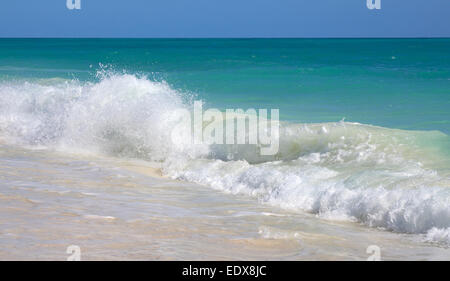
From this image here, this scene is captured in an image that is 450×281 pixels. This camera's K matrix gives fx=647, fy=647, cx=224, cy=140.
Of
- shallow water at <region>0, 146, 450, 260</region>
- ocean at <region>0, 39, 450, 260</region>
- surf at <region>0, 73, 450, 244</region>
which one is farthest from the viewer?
surf at <region>0, 73, 450, 244</region>

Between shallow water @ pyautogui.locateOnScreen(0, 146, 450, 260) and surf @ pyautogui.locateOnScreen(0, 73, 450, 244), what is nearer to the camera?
shallow water @ pyautogui.locateOnScreen(0, 146, 450, 260)

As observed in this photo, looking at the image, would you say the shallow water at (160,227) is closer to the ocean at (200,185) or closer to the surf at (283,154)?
the ocean at (200,185)

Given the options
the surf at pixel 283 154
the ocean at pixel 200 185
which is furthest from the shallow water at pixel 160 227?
the surf at pixel 283 154

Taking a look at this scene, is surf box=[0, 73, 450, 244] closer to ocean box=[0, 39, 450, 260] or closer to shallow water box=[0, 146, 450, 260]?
ocean box=[0, 39, 450, 260]

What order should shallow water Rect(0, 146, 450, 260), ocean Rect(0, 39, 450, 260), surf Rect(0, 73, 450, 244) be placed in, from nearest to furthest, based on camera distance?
shallow water Rect(0, 146, 450, 260) < ocean Rect(0, 39, 450, 260) < surf Rect(0, 73, 450, 244)

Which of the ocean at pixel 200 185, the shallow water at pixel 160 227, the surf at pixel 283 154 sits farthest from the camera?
the surf at pixel 283 154

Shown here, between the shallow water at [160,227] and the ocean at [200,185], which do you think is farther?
the ocean at [200,185]

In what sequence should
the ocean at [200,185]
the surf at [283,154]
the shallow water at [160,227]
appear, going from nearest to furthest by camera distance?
the shallow water at [160,227] → the ocean at [200,185] → the surf at [283,154]

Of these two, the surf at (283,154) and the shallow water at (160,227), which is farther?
the surf at (283,154)

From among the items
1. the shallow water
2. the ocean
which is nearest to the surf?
the ocean

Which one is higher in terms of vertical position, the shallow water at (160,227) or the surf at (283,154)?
the surf at (283,154)

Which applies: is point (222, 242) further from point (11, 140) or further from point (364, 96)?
point (364, 96)

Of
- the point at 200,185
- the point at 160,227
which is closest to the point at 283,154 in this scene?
the point at 200,185

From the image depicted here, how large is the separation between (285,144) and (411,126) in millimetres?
4479
